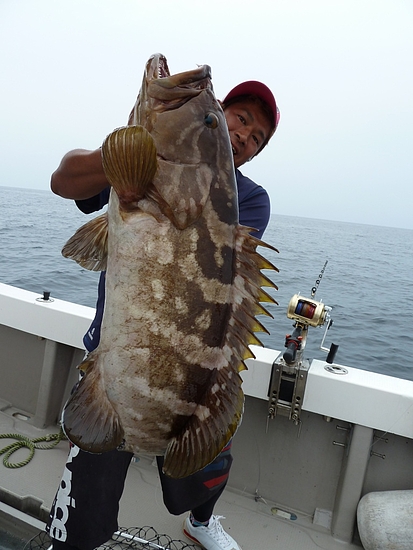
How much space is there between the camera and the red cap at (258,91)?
214 centimetres

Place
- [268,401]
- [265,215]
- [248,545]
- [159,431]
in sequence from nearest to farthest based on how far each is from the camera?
[159,431]
[265,215]
[248,545]
[268,401]

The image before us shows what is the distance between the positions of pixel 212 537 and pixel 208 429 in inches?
64.3

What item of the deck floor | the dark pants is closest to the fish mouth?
the dark pants

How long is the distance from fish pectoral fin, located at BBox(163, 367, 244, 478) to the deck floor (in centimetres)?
178

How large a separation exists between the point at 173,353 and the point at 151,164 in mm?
638

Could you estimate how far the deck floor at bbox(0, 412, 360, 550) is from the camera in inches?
121

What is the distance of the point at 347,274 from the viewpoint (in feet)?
64.1

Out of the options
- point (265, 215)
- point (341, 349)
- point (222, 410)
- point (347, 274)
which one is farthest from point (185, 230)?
point (347, 274)

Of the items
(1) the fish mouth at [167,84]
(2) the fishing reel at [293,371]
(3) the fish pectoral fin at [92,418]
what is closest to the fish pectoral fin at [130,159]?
(1) the fish mouth at [167,84]

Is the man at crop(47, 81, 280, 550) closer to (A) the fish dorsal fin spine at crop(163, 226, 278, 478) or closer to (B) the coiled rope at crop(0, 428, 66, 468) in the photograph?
(A) the fish dorsal fin spine at crop(163, 226, 278, 478)

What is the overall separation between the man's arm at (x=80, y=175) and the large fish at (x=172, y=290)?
17 cm

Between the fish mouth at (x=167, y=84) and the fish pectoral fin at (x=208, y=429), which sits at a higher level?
the fish mouth at (x=167, y=84)

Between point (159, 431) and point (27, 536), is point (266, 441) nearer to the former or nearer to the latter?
point (27, 536)

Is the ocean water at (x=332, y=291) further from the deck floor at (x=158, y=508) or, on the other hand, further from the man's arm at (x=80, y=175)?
the man's arm at (x=80, y=175)
